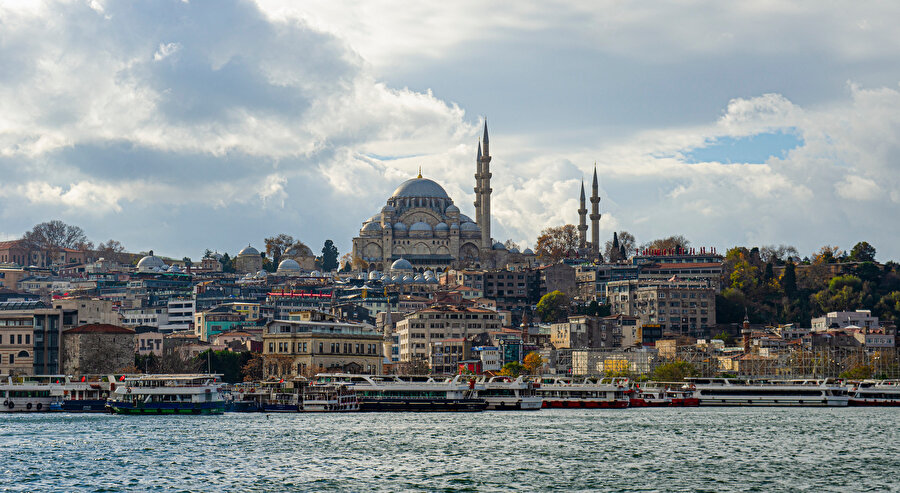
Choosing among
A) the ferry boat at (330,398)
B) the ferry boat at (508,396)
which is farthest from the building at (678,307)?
the ferry boat at (330,398)

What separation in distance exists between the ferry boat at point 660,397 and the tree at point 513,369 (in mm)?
22942

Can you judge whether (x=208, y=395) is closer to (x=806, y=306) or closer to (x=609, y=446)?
(x=609, y=446)

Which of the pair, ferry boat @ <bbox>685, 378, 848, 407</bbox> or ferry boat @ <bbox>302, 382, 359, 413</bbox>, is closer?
ferry boat @ <bbox>302, 382, 359, 413</bbox>

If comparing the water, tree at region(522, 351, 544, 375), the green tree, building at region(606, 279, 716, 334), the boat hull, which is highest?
building at region(606, 279, 716, 334)

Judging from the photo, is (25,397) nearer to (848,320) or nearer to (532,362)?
(532,362)

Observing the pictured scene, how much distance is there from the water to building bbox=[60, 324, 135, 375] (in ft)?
72.5

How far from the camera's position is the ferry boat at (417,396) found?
8950cm

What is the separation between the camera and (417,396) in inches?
3543

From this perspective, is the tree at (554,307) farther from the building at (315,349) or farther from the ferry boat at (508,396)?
the ferry boat at (508,396)

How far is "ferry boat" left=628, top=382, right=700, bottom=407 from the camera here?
103 m

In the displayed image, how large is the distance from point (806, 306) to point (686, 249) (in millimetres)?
29377

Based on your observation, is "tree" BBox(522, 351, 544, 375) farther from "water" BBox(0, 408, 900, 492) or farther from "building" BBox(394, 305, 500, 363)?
"water" BBox(0, 408, 900, 492)

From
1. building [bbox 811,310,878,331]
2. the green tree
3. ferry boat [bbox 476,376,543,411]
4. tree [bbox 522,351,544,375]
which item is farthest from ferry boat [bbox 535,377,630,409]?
building [bbox 811,310,878,331]

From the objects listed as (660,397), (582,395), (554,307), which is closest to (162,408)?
(582,395)
